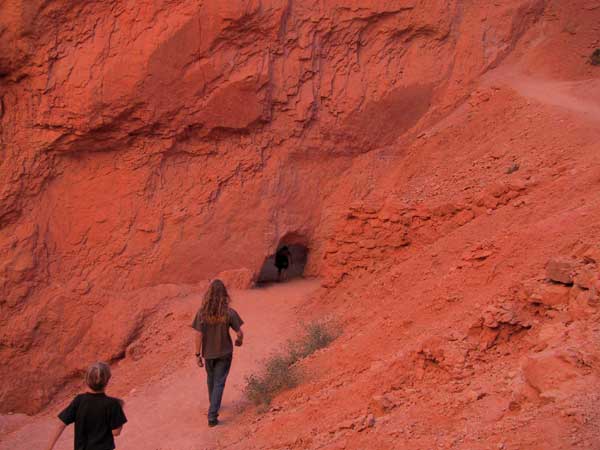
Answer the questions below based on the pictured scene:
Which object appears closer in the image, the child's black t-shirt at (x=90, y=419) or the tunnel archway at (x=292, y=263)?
the child's black t-shirt at (x=90, y=419)

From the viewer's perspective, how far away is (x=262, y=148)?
11.9 metres

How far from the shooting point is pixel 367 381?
5.51m

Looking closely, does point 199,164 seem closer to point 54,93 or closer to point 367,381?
point 54,93

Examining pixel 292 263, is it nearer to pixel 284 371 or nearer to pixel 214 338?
pixel 284 371

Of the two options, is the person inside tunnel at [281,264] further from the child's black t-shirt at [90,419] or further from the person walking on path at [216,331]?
the child's black t-shirt at [90,419]

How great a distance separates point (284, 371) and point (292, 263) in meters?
6.95

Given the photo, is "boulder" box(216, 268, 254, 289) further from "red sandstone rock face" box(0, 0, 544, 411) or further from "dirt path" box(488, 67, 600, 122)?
"dirt path" box(488, 67, 600, 122)

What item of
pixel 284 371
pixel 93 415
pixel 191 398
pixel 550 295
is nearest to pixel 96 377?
pixel 93 415

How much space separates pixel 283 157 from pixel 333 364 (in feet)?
20.3

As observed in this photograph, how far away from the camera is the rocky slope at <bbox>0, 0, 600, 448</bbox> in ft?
31.5

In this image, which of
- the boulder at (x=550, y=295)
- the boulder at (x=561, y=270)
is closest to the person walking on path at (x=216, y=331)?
the boulder at (x=550, y=295)

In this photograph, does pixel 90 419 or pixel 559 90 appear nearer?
pixel 90 419

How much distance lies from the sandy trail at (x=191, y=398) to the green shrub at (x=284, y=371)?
0.30 metres

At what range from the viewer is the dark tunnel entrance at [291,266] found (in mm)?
12883
